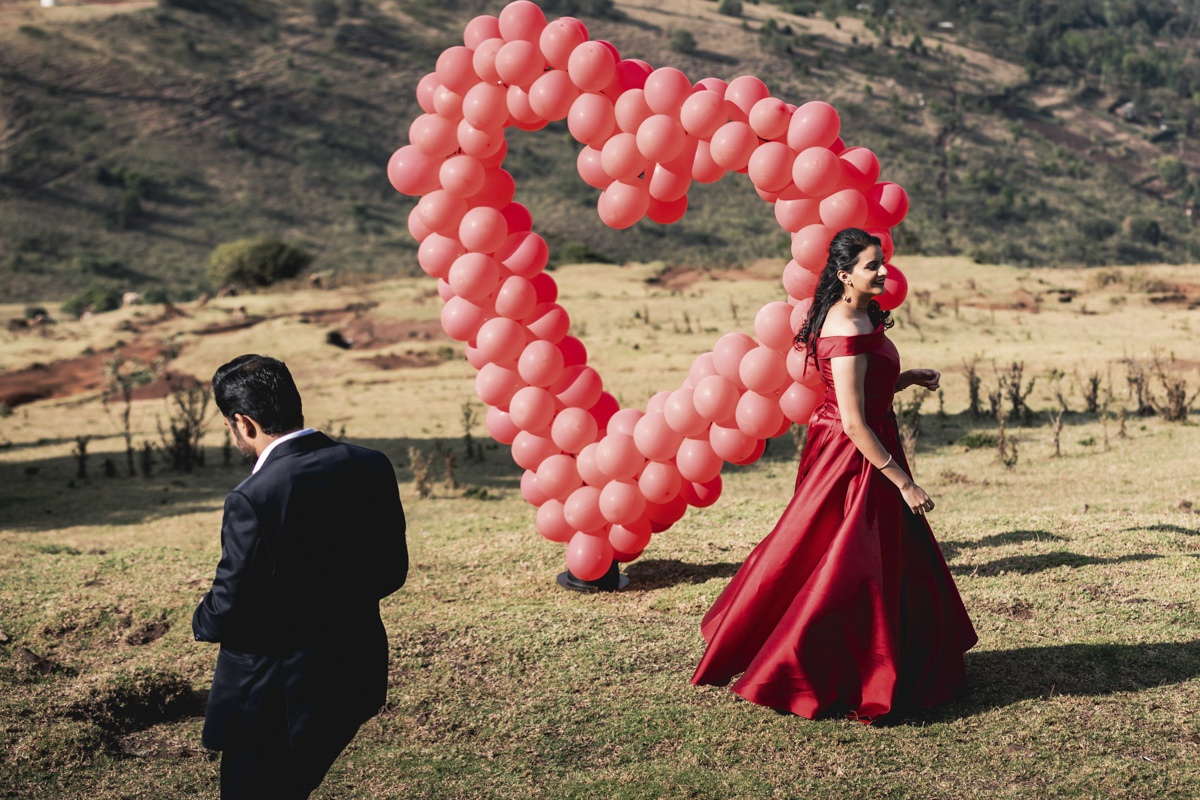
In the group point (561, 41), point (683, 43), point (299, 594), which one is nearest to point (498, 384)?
point (561, 41)

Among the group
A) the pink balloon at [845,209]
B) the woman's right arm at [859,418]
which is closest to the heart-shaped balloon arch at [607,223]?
the pink balloon at [845,209]

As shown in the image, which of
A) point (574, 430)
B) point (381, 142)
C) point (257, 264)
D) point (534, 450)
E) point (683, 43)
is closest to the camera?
point (574, 430)

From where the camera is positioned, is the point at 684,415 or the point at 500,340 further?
the point at 500,340

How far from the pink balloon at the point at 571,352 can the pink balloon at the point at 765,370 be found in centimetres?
133

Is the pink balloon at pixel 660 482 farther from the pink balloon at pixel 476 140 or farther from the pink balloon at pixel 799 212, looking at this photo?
the pink balloon at pixel 476 140

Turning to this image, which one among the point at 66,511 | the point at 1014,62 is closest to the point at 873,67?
the point at 1014,62

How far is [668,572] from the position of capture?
20.1 ft

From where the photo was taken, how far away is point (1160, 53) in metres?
80.8

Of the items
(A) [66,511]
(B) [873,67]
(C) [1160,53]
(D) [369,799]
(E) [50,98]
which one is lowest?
(A) [66,511]

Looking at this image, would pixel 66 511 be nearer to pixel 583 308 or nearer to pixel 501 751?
pixel 501 751

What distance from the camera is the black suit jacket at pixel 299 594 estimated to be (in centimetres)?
220

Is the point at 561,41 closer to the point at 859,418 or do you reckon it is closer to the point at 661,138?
the point at 661,138

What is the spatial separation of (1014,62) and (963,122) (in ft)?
56.9

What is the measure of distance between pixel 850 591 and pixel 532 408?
2398 millimetres
